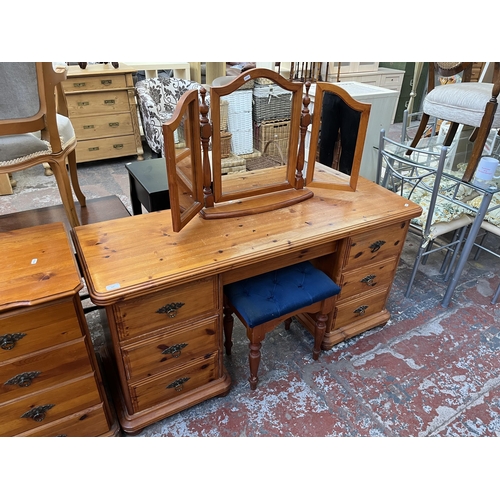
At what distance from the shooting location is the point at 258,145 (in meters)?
1.74

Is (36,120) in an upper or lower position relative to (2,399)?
upper

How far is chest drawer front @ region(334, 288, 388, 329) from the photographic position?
1939mm

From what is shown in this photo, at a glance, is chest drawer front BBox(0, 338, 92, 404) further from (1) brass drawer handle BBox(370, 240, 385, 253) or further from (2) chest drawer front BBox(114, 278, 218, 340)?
(1) brass drawer handle BBox(370, 240, 385, 253)

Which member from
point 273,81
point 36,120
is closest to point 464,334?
point 273,81

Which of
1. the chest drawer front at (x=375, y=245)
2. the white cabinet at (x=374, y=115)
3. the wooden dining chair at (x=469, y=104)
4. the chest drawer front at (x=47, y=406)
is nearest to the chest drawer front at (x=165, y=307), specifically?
the chest drawer front at (x=47, y=406)

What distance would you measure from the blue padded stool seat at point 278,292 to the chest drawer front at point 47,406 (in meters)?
0.61

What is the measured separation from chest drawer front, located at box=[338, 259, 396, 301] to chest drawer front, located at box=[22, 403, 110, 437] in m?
1.17

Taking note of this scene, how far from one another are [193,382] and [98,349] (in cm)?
60

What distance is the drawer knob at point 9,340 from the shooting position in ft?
3.55

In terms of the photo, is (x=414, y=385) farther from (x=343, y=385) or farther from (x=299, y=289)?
(x=299, y=289)

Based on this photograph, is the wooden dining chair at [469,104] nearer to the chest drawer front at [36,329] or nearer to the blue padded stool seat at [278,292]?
the blue padded stool seat at [278,292]

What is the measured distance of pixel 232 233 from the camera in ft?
4.99

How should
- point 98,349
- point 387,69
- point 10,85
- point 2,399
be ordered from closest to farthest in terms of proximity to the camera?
point 2,399
point 10,85
point 98,349
point 387,69

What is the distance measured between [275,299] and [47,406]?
89cm
